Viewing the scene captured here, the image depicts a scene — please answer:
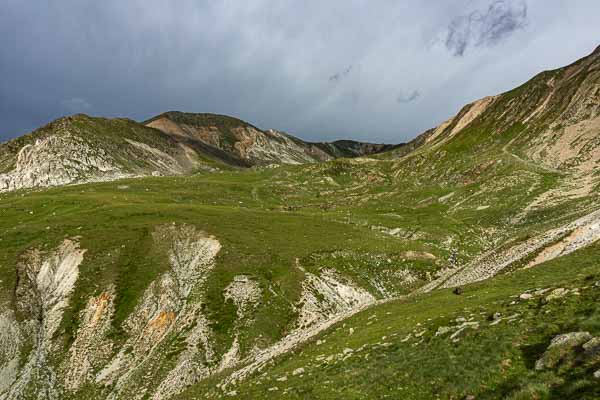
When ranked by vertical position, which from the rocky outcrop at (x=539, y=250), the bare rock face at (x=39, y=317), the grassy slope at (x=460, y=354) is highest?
the bare rock face at (x=39, y=317)

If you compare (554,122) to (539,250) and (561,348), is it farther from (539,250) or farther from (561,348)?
(561,348)

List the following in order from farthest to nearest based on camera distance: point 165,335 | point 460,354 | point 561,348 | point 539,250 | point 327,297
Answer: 1. point 327,297
2. point 165,335
3. point 539,250
4. point 460,354
5. point 561,348

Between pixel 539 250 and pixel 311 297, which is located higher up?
pixel 311 297

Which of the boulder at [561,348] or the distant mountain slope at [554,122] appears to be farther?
A: the distant mountain slope at [554,122]

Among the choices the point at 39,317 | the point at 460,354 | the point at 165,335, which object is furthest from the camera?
the point at 39,317

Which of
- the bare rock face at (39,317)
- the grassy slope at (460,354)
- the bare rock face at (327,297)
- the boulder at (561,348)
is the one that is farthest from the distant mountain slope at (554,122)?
the bare rock face at (39,317)

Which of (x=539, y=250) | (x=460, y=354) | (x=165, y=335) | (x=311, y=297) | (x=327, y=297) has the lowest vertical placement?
(x=539, y=250)

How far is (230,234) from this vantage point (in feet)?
270

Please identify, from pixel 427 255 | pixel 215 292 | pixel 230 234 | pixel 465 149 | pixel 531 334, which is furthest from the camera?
pixel 465 149

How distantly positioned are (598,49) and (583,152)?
10951 centimetres

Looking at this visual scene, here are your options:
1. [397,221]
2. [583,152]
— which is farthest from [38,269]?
[583,152]

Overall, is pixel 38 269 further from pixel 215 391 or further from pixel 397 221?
pixel 397 221

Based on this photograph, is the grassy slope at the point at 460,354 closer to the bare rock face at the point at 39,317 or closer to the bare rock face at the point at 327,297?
the bare rock face at the point at 327,297

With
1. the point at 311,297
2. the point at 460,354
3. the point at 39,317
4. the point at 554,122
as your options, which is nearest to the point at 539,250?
the point at 460,354
